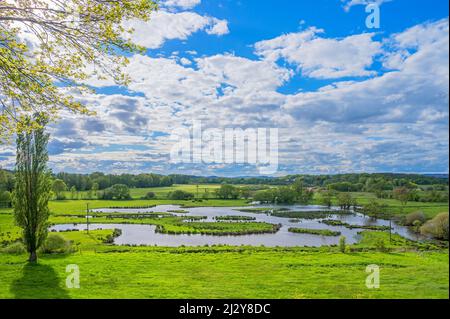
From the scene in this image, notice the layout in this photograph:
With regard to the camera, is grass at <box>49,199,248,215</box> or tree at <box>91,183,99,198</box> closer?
grass at <box>49,199,248,215</box>

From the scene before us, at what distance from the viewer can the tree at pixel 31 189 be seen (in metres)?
18.5

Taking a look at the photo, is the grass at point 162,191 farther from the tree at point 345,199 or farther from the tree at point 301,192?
the tree at point 345,199

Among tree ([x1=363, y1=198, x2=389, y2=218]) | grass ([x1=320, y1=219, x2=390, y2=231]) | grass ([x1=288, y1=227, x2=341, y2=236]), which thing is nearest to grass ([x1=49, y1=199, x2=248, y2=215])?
grass ([x1=320, y1=219, x2=390, y2=231])

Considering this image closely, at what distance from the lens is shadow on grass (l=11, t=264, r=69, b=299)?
38.0 ft

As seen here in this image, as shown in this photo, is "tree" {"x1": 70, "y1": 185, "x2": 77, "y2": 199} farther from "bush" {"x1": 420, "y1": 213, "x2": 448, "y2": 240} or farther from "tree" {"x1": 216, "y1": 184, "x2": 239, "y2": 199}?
"bush" {"x1": 420, "y1": 213, "x2": 448, "y2": 240}

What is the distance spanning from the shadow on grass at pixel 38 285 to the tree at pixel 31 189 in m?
1.86

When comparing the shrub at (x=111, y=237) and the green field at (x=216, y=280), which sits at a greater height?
the green field at (x=216, y=280)

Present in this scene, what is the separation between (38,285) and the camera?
1351cm

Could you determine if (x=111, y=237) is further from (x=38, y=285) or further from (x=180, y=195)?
(x=180, y=195)

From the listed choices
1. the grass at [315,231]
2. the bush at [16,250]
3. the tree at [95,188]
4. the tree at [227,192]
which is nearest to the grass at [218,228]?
the grass at [315,231]

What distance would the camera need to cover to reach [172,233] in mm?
46969

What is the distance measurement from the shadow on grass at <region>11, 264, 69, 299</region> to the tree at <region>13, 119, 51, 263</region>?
1.86 meters
